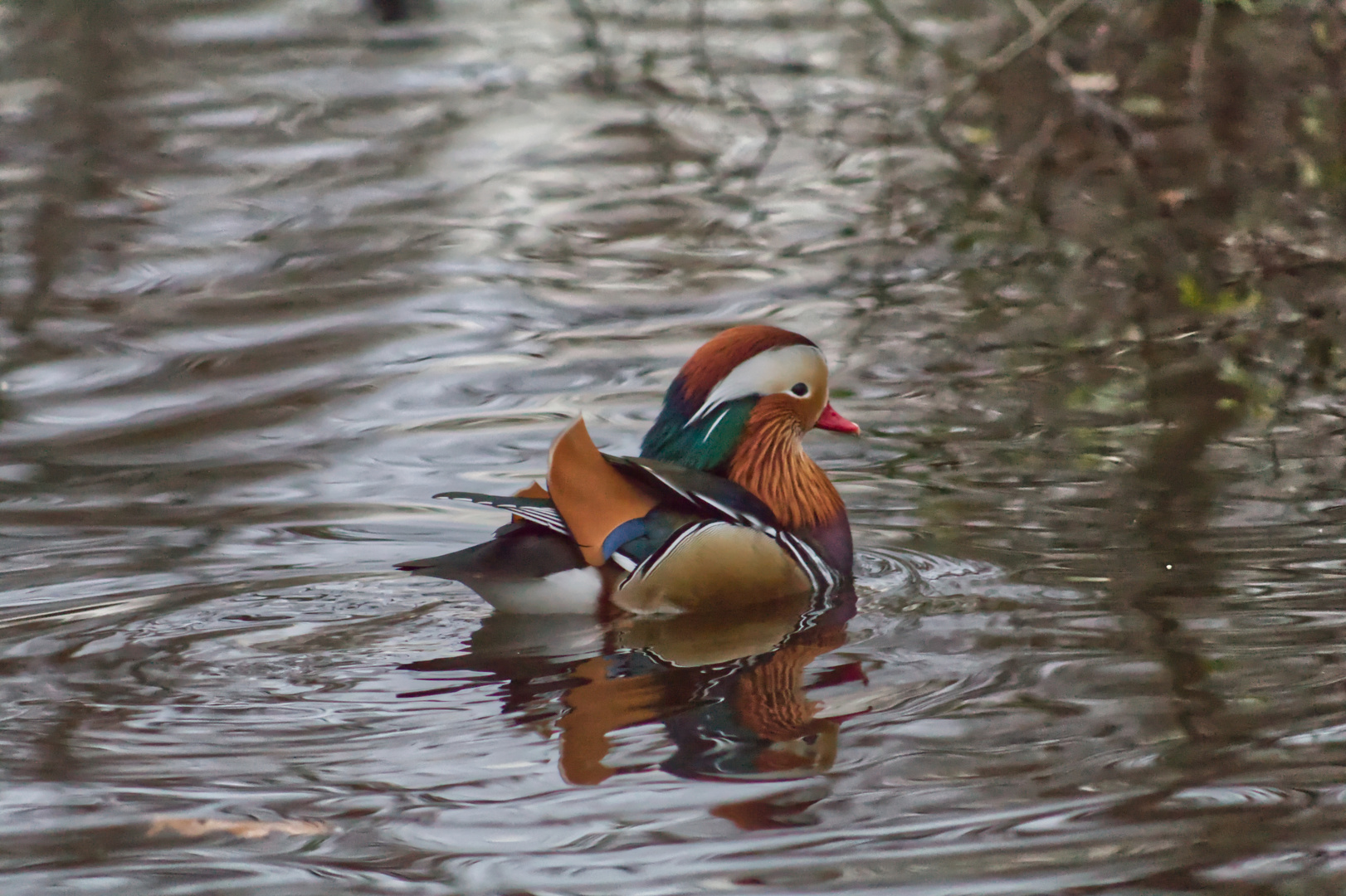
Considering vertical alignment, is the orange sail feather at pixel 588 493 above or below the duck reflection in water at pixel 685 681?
above

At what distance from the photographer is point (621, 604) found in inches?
188

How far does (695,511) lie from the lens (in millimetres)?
4781

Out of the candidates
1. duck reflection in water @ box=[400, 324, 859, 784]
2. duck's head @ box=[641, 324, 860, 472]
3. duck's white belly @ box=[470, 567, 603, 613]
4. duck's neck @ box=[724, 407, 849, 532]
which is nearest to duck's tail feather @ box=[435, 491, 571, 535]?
duck reflection in water @ box=[400, 324, 859, 784]

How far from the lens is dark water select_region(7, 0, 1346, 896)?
11.3 ft

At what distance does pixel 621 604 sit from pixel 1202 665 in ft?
4.78

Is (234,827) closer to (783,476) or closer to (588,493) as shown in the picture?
(588,493)

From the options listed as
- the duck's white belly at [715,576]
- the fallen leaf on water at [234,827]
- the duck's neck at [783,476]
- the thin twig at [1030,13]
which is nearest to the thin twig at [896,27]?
the thin twig at [1030,13]

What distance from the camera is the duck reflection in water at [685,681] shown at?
3.87 m

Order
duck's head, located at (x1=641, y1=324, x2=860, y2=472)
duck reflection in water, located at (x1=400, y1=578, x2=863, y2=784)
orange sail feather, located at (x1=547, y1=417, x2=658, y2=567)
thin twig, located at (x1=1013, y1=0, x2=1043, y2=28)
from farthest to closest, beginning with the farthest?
thin twig, located at (x1=1013, y1=0, x2=1043, y2=28), duck's head, located at (x1=641, y1=324, x2=860, y2=472), orange sail feather, located at (x1=547, y1=417, x2=658, y2=567), duck reflection in water, located at (x1=400, y1=578, x2=863, y2=784)

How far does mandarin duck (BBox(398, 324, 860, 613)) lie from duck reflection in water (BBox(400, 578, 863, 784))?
0.26 ft

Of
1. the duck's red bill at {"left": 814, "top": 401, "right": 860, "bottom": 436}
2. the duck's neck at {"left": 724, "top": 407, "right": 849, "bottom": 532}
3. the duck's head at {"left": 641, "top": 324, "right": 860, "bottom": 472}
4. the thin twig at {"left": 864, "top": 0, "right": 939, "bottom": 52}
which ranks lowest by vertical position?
the duck's neck at {"left": 724, "top": 407, "right": 849, "bottom": 532}

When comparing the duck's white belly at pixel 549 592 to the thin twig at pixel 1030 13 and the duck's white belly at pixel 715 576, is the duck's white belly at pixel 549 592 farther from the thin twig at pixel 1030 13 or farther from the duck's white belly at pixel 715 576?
the thin twig at pixel 1030 13

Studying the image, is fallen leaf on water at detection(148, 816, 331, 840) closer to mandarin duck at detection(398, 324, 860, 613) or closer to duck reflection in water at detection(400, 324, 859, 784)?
duck reflection in water at detection(400, 324, 859, 784)

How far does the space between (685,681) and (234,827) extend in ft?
4.00
